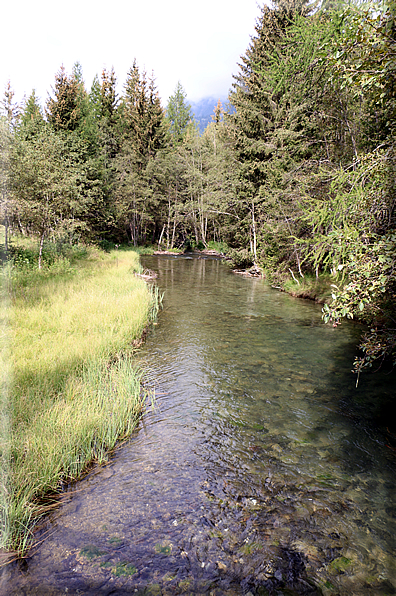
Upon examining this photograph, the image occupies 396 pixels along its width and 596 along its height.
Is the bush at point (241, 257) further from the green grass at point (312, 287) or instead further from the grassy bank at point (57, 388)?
the grassy bank at point (57, 388)

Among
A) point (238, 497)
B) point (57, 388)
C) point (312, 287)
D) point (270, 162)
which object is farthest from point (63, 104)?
point (238, 497)

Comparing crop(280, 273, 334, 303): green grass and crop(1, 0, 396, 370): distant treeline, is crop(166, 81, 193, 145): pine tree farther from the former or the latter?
crop(280, 273, 334, 303): green grass

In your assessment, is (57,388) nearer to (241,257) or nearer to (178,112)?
(241,257)

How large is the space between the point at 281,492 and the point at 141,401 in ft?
9.74

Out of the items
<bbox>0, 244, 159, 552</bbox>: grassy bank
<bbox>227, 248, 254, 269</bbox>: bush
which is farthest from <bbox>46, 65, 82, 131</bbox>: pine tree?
<bbox>0, 244, 159, 552</bbox>: grassy bank

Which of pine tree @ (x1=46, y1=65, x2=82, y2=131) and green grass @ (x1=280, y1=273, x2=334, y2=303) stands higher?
pine tree @ (x1=46, y1=65, x2=82, y2=131)

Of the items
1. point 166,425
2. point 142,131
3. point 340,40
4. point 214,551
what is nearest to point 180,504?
point 214,551

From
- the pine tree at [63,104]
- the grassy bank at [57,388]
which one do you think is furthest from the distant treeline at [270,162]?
the grassy bank at [57,388]

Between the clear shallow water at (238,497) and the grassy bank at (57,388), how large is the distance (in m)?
0.35

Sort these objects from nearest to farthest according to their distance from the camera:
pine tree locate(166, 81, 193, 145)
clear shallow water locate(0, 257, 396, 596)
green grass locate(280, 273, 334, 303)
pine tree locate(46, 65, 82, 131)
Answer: clear shallow water locate(0, 257, 396, 596) < green grass locate(280, 273, 334, 303) < pine tree locate(46, 65, 82, 131) < pine tree locate(166, 81, 193, 145)

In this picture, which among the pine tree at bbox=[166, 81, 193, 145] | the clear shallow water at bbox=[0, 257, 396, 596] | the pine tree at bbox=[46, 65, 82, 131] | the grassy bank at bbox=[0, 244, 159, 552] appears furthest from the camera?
the pine tree at bbox=[166, 81, 193, 145]

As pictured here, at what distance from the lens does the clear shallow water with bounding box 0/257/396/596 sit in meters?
3.16

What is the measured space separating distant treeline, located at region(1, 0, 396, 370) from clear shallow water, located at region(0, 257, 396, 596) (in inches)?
64.1

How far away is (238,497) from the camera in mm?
4207
